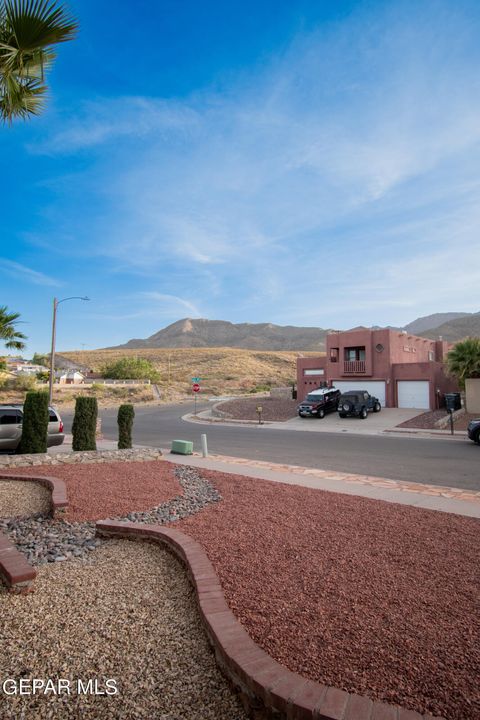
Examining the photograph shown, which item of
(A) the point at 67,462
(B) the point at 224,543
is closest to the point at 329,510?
(B) the point at 224,543

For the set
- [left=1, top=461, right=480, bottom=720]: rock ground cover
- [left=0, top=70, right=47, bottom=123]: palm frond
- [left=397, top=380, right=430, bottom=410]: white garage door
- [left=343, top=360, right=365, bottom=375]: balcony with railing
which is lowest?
[left=1, top=461, right=480, bottom=720]: rock ground cover

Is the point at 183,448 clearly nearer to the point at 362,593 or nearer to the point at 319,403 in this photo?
the point at 362,593

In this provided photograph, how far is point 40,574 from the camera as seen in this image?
4.76m

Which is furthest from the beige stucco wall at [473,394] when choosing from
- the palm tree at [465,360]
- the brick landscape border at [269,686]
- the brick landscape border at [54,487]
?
the brick landscape border at [269,686]

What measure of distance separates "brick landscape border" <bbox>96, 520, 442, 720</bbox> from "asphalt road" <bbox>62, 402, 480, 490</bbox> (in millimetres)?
7616

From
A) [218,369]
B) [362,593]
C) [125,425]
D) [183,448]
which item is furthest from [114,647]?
[218,369]

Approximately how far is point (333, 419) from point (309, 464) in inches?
623

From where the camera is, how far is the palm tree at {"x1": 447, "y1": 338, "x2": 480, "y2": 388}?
24266mm

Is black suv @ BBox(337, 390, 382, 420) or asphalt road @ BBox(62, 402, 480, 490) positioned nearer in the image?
asphalt road @ BBox(62, 402, 480, 490)

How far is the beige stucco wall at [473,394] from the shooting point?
24.2 metres

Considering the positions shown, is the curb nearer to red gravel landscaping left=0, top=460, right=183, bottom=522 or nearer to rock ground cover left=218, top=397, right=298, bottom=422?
red gravel landscaping left=0, top=460, right=183, bottom=522

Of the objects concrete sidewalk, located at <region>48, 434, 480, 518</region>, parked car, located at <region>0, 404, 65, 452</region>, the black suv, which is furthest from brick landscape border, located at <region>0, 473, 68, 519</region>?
the black suv

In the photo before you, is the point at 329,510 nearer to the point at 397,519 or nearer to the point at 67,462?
the point at 397,519

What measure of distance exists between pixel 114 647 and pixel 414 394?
29.6m
